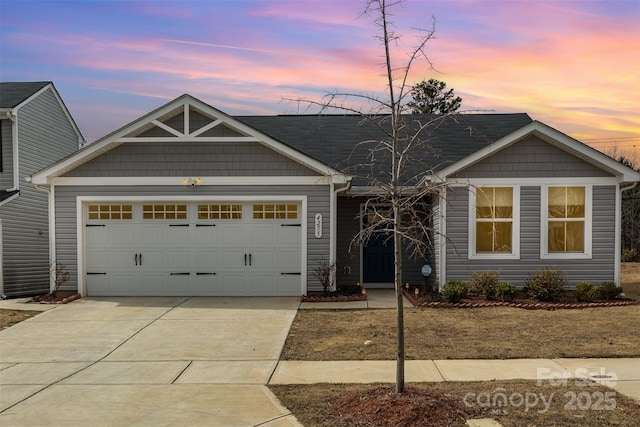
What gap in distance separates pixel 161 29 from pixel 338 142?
20.8ft

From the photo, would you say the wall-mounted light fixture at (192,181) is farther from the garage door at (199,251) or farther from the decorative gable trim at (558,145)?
the decorative gable trim at (558,145)

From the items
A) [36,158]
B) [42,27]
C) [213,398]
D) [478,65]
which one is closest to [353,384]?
[213,398]

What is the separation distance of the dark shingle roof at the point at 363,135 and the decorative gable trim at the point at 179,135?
2200 mm

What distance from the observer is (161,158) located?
516 inches

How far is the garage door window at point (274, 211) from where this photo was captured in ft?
43.4

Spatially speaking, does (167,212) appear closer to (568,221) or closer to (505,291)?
(505,291)

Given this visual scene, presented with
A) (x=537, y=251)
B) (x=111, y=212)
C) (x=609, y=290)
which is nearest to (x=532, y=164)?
(x=537, y=251)

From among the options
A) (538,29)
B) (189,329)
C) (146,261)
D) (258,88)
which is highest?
(538,29)

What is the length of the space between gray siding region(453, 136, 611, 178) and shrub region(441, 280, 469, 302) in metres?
2.64

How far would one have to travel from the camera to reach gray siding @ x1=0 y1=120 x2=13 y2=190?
16.3 m

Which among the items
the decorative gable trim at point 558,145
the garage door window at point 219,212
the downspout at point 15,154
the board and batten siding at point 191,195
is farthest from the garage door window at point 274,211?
the downspout at point 15,154

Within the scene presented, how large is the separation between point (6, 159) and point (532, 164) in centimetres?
1515

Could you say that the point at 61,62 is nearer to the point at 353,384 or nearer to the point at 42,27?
the point at 42,27

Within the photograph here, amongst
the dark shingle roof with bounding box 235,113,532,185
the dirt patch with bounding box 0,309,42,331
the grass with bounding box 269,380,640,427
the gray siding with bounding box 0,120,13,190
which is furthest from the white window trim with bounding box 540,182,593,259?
the gray siding with bounding box 0,120,13,190
